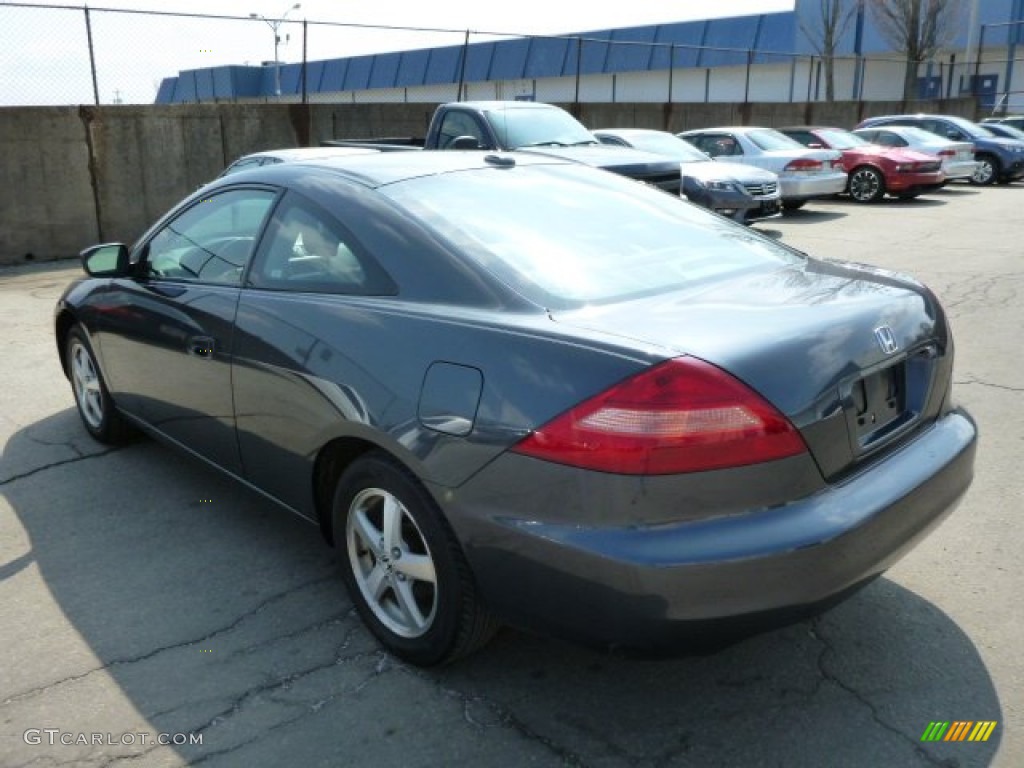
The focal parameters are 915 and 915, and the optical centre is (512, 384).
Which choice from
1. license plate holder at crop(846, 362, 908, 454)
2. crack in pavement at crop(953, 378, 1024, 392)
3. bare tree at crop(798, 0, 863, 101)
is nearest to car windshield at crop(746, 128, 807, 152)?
crack in pavement at crop(953, 378, 1024, 392)

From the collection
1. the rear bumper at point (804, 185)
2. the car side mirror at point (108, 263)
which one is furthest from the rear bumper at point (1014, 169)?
the car side mirror at point (108, 263)

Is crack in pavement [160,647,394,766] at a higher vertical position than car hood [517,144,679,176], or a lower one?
lower

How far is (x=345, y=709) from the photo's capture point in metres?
2.71

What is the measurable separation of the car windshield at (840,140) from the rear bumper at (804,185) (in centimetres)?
237

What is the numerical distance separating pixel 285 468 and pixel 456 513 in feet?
3.25

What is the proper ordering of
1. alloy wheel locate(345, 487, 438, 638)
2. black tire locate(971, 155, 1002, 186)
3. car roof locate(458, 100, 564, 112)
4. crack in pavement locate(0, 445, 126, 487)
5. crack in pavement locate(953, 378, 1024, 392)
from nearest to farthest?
alloy wheel locate(345, 487, 438, 638) → crack in pavement locate(0, 445, 126, 487) → crack in pavement locate(953, 378, 1024, 392) → car roof locate(458, 100, 564, 112) → black tire locate(971, 155, 1002, 186)

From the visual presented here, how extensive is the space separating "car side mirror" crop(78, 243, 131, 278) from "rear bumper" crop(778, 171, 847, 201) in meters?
13.3

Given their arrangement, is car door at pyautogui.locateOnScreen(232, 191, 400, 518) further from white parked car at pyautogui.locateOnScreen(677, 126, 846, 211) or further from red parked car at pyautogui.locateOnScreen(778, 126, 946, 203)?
red parked car at pyautogui.locateOnScreen(778, 126, 946, 203)

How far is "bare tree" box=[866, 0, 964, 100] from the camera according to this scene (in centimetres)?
3834

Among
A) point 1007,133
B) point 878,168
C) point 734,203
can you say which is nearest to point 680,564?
point 734,203

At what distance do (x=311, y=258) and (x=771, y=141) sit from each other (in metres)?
15.0

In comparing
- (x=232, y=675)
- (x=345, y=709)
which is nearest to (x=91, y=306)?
(x=232, y=675)

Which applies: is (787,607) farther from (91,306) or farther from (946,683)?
(91,306)

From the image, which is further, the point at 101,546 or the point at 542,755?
the point at 101,546
